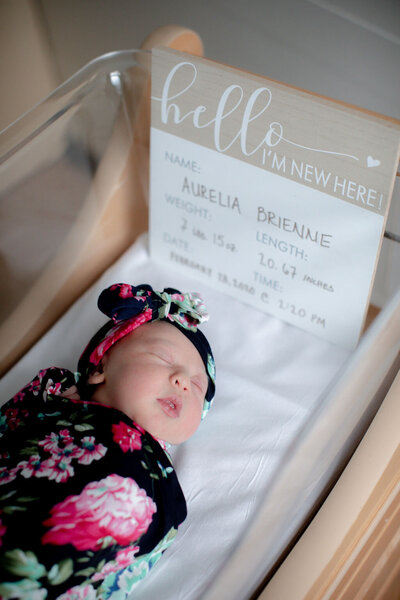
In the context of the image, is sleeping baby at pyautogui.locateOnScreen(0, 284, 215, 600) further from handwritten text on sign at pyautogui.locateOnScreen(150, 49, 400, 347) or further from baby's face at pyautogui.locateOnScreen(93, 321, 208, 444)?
handwritten text on sign at pyautogui.locateOnScreen(150, 49, 400, 347)

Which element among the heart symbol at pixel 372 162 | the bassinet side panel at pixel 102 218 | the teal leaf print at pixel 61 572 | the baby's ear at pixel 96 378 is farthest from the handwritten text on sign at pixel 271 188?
the teal leaf print at pixel 61 572

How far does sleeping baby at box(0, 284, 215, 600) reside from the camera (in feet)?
2.22

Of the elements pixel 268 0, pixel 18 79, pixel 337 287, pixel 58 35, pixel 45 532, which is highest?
pixel 268 0

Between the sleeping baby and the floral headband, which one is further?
the floral headband

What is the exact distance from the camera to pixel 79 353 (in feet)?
3.45

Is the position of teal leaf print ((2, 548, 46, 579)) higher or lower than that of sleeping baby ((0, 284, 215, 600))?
lower

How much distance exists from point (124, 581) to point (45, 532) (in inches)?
5.4

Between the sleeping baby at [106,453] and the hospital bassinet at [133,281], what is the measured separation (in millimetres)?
99

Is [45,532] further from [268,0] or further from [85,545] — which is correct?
[268,0]

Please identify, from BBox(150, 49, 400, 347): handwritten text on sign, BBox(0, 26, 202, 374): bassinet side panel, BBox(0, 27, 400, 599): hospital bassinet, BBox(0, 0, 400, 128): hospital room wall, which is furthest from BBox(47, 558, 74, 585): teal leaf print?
BBox(0, 0, 400, 128): hospital room wall

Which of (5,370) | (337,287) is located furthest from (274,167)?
(5,370)

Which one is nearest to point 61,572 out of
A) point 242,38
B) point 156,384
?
point 156,384

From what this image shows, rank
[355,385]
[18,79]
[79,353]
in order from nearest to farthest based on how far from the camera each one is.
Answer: [355,385] < [79,353] < [18,79]

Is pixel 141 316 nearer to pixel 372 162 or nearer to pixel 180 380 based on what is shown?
pixel 180 380
